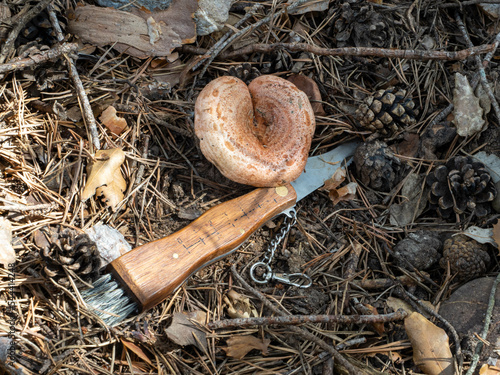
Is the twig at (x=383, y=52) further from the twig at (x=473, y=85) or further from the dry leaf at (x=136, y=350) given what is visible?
the dry leaf at (x=136, y=350)

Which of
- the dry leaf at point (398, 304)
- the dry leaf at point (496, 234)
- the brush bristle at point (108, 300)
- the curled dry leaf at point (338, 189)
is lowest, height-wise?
the dry leaf at point (398, 304)

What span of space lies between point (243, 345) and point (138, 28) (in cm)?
211

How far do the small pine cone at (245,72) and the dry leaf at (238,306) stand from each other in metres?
1.43

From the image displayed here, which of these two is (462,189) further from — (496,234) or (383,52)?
(383,52)

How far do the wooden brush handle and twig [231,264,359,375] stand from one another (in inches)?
9.4

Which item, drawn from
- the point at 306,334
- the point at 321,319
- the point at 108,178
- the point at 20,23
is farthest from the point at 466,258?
the point at 20,23

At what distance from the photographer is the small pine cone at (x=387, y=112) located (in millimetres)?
2760

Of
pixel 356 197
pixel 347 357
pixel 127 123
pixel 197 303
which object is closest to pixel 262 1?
pixel 127 123

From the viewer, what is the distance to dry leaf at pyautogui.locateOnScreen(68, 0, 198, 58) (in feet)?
8.98

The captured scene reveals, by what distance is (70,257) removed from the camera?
7.15 ft

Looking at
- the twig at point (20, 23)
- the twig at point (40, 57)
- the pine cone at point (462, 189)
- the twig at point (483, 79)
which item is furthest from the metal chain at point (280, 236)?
the twig at point (20, 23)

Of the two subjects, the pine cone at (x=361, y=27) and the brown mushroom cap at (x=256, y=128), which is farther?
the pine cone at (x=361, y=27)

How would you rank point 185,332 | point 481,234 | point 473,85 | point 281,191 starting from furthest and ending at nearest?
point 473,85 < point 281,191 < point 481,234 < point 185,332

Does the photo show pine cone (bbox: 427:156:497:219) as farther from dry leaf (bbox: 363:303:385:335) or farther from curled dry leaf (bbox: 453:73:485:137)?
dry leaf (bbox: 363:303:385:335)
